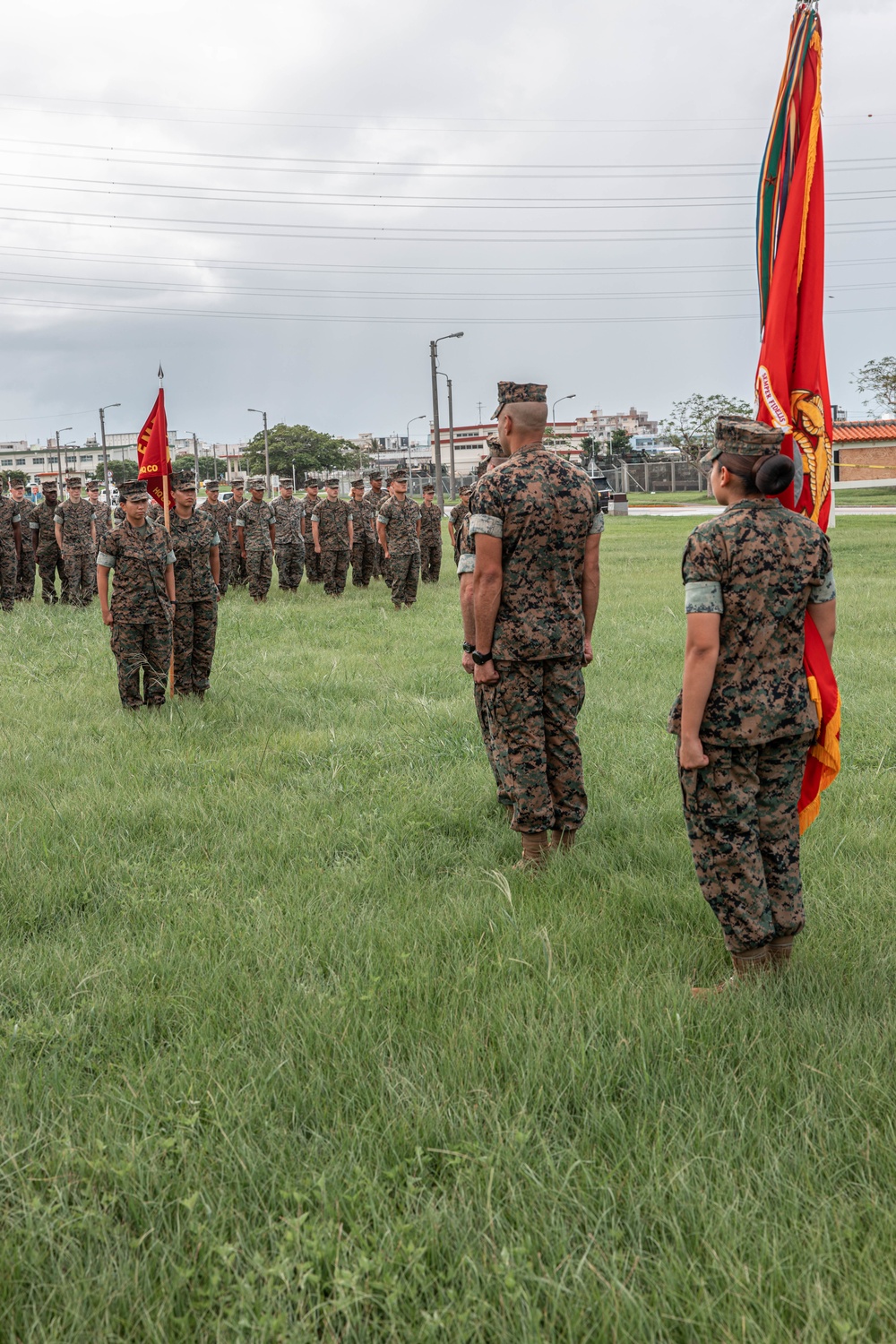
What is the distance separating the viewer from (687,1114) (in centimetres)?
267

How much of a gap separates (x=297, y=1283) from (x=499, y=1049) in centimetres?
98

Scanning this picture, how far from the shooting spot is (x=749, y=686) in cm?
319

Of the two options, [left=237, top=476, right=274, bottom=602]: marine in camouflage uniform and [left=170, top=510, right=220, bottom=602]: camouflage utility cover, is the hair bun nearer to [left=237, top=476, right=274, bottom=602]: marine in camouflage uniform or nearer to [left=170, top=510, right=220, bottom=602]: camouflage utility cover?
[left=170, top=510, right=220, bottom=602]: camouflage utility cover

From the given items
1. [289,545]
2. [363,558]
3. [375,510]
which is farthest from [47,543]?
[375,510]

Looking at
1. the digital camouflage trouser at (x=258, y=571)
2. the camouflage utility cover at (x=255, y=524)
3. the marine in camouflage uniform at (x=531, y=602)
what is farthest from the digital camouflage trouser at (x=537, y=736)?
the camouflage utility cover at (x=255, y=524)

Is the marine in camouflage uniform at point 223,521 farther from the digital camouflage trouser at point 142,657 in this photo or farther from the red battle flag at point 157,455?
the digital camouflage trouser at point 142,657

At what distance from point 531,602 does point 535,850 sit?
1.15m

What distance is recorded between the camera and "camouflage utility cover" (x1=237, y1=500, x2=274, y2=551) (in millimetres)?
16859

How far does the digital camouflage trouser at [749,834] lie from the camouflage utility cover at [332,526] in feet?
46.9

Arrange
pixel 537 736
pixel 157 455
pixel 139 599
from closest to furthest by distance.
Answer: pixel 537 736 < pixel 139 599 < pixel 157 455

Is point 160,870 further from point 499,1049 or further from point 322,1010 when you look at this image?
point 499,1049

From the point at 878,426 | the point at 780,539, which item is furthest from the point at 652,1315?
the point at 878,426

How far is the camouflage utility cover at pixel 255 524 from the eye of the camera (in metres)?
16.9

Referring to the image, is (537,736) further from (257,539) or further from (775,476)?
(257,539)
